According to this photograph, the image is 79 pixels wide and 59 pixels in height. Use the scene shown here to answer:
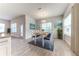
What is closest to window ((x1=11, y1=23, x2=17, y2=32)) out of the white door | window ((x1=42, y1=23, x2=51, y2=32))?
the white door

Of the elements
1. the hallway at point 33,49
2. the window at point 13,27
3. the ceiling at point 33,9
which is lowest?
the hallway at point 33,49

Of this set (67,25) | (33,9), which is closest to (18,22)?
(33,9)

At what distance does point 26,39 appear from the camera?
5.49ft

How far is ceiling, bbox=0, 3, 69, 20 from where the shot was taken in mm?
1431

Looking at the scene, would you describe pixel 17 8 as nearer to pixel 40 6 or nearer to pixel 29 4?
pixel 29 4

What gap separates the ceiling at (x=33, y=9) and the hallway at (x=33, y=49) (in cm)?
54

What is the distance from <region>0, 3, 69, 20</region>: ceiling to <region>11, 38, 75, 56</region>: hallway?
1.77 feet

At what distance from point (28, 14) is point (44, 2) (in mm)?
465

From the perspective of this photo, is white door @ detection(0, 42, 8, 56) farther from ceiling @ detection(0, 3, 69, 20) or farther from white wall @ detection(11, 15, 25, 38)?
ceiling @ detection(0, 3, 69, 20)

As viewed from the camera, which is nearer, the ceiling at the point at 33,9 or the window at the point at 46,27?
the ceiling at the point at 33,9

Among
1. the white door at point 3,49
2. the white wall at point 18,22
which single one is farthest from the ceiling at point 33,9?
the white door at point 3,49

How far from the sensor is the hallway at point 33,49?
156 centimetres

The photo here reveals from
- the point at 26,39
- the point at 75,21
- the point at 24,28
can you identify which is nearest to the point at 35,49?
the point at 26,39

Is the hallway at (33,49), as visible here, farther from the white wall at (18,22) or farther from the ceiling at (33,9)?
the ceiling at (33,9)
